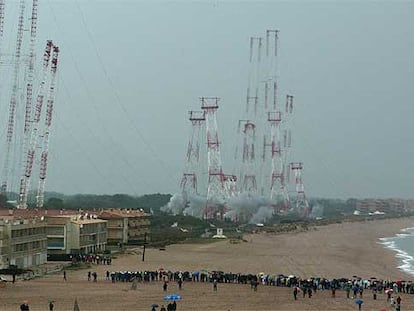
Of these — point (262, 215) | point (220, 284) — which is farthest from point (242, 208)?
point (220, 284)

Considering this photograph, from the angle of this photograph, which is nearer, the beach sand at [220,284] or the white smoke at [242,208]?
the beach sand at [220,284]

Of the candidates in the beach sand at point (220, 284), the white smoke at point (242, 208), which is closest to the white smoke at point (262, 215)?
the white smoke at point (242, 208)

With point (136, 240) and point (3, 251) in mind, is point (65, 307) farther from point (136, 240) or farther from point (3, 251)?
point (136, 240)

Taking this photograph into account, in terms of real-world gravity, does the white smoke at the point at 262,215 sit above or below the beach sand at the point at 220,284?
above

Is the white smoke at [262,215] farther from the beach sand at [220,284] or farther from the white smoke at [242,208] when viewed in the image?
the beach sand at [220,284]

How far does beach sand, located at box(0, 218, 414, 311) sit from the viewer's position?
34.2 meters

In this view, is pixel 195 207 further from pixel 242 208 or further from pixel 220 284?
pixel 220 284

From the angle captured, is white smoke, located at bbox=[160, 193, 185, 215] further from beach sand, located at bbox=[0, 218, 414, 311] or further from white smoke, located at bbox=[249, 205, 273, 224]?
beach sand, located at bbox=[0, 218, 414, 311]

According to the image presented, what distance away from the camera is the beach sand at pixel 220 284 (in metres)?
34.2

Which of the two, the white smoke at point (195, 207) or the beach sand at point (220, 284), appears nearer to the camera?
the beach sand at point (220, 284)

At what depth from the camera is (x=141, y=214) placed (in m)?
87.2

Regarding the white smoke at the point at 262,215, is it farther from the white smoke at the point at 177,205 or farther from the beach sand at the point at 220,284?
the beach sand at the point at 220,284

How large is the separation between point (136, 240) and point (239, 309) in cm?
5062

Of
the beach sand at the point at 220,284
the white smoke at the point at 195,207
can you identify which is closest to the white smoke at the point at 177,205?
the white smoke at the point at 195,207
